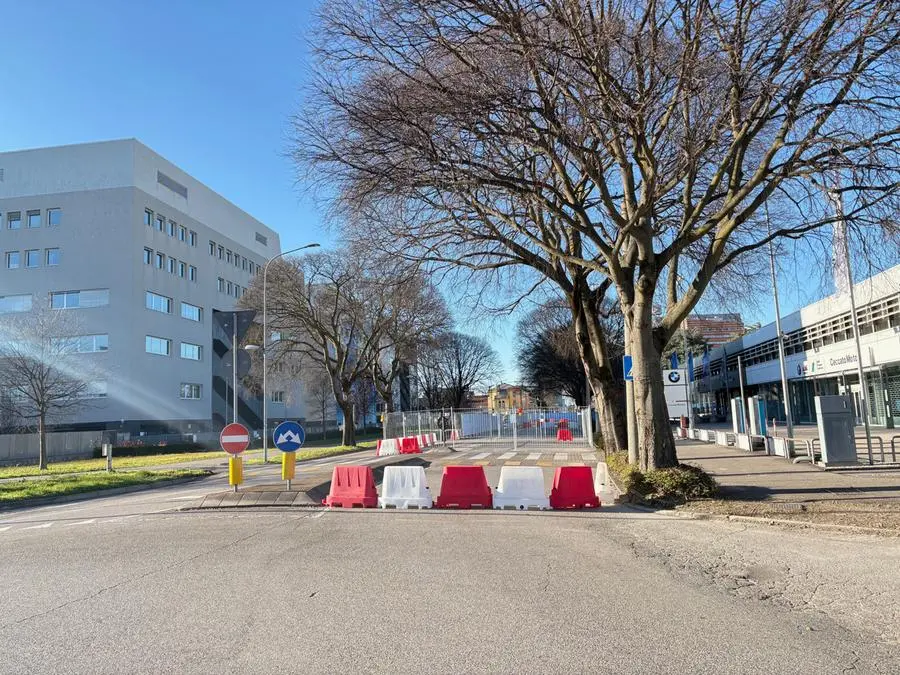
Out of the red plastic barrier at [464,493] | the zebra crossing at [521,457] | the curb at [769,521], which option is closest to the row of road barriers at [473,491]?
the red plastic barrier at [464,493]

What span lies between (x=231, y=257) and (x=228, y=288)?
322 centimetres

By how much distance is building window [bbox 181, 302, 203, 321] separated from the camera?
55.6 metres

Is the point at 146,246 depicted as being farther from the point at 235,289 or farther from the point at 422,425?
the point at 422,425

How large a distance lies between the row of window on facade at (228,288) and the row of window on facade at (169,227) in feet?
17.7

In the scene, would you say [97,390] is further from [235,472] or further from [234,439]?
[234,439]

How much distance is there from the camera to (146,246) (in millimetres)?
50000

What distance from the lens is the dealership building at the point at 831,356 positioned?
31188mm

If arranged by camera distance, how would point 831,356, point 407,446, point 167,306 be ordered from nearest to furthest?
point 407,446
point 831,356
point 167,306

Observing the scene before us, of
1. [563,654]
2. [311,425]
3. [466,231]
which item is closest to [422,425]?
[466,231]

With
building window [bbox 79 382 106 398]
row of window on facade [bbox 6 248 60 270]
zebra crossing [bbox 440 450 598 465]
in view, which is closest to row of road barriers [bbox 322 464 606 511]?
zebra crossing [bbox 440 450 598 465]

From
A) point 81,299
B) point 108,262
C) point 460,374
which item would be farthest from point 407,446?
point 460,374

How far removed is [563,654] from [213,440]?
50687 mm

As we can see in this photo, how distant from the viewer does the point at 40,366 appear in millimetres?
29312

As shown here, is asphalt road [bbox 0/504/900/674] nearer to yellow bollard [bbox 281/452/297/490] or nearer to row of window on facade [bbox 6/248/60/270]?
yellow bollard [bbox 281/452/297/490]
